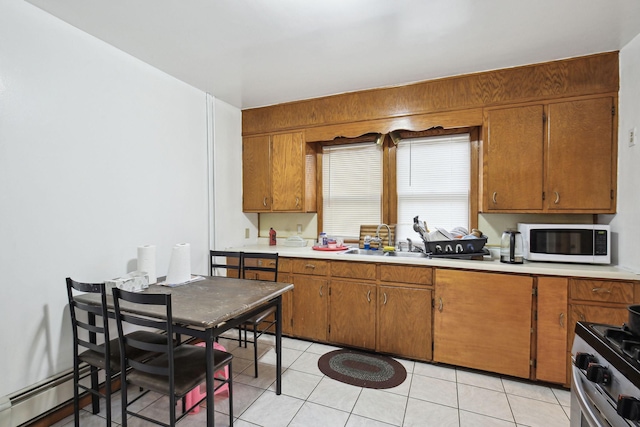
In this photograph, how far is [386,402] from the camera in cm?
214

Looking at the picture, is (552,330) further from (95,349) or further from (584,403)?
(95,349)

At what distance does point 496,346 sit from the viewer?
7.91 ft

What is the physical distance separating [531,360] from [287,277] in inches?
87.4


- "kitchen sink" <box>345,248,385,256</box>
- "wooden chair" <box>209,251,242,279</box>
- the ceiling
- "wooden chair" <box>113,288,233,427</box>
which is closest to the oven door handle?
"wooden chair" <box>113,288,233,427</box>

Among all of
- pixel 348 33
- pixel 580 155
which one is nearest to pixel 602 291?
pixel 580 155

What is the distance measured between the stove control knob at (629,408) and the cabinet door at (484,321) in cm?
171

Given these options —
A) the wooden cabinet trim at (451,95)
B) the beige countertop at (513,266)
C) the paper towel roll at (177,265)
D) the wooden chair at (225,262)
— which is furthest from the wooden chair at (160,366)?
the wooden cabinet trim at (451,95)

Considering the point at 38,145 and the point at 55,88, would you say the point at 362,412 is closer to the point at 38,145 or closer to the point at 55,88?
the point at 38,145

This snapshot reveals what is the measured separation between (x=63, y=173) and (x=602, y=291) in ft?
12.7

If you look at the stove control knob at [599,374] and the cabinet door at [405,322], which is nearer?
the stove control knob at [599,374]

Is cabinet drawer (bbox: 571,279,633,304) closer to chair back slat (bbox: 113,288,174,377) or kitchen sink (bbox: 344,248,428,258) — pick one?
kitchen sink (bbox: 344,248,428,258)

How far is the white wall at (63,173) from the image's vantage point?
1.76 meters

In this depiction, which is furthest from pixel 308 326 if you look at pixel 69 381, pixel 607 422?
pixel 607 422

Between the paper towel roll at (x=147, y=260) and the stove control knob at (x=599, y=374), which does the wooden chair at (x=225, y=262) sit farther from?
the stove control knob at (x=599, y=374)
